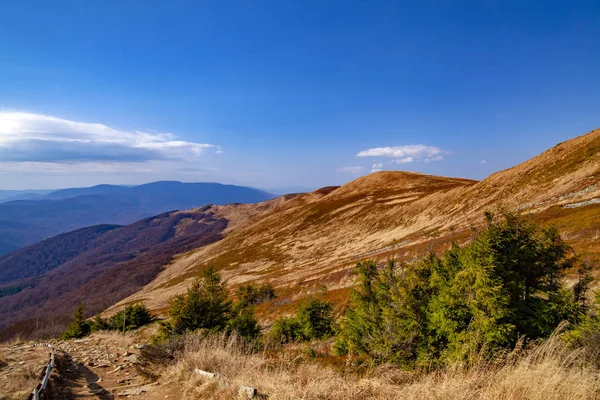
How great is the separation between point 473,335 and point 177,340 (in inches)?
431

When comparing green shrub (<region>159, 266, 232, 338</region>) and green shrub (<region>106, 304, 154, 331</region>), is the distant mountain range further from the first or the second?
green shrub (<region>106, 304, 154, 331</region>)

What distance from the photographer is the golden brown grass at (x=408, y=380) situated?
16.9 ft

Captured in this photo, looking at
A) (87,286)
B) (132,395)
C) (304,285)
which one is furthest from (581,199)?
(87,286)

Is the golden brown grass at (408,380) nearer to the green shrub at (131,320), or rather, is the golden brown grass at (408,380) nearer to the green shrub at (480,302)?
the green shrub at (480,302)

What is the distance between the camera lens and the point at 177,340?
483 inches

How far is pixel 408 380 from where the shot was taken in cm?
718

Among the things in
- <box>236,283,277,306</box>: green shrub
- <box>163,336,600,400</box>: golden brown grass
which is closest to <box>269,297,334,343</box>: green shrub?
<box>163,336,600,400</box>: golden brown grass

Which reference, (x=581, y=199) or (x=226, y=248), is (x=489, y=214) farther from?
(x=226, y=248)

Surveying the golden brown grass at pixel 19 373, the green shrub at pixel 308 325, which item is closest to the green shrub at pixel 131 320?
the green shrub at pixel 308 325

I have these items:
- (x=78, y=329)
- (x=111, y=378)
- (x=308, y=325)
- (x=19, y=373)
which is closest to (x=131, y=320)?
(x=78, y=329)

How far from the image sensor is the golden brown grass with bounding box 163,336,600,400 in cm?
514

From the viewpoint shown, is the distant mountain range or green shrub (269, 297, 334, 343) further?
the distant mountain range

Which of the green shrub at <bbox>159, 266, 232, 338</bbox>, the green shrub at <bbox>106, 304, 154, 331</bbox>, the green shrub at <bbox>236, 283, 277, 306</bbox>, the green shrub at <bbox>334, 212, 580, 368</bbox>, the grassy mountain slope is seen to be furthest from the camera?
the green shrub at <bbox>236, 283, 277, 306</bbox>

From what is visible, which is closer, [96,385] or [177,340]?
[96,385]
